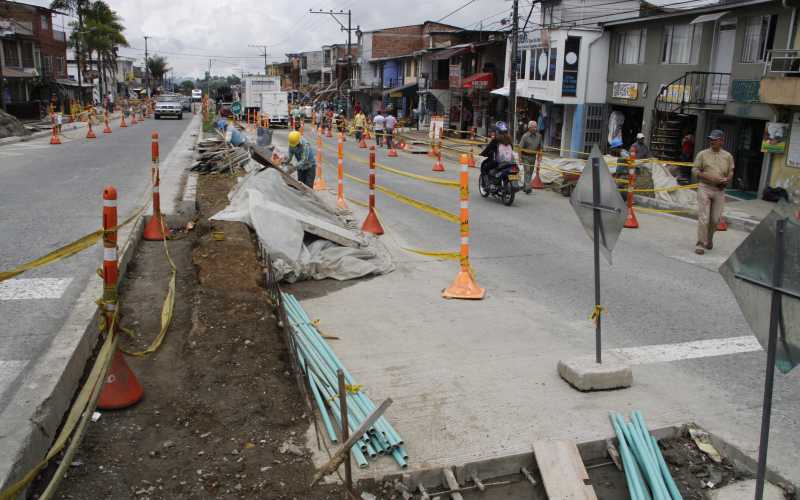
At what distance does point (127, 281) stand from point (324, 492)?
511 centimetres

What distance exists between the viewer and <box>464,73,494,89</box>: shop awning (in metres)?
42.1

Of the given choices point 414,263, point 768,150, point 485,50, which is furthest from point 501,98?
point 414,263

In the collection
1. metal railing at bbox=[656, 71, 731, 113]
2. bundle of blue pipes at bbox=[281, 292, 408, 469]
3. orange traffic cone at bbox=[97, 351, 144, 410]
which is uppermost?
metal railing at bbox=[656, 71, 731, 113]

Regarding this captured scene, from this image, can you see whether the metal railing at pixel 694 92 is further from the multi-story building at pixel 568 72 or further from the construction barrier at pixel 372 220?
the construction barrier at pixel 372 220

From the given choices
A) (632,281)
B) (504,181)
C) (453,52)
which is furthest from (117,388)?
(453,52)

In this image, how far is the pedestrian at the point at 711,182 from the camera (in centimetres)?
1066

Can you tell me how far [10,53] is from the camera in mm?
54625

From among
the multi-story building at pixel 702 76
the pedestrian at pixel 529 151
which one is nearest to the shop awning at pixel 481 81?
the multi-story building at pixel 702 76

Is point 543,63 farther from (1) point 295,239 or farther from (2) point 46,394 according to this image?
(2) point 46,394

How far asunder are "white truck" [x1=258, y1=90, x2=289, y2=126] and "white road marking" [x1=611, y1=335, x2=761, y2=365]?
4864cm

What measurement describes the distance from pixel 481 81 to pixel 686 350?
3733cm

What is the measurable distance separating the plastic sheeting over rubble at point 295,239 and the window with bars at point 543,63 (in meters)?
24.5

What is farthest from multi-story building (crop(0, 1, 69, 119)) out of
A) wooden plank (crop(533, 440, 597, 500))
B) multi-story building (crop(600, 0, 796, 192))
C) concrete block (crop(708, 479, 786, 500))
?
concrete block (crop(708, 479, 786, 500))

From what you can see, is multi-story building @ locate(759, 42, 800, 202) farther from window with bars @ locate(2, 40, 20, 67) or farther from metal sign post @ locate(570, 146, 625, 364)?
window with bars @ locate(2, 40, 20, 67)
